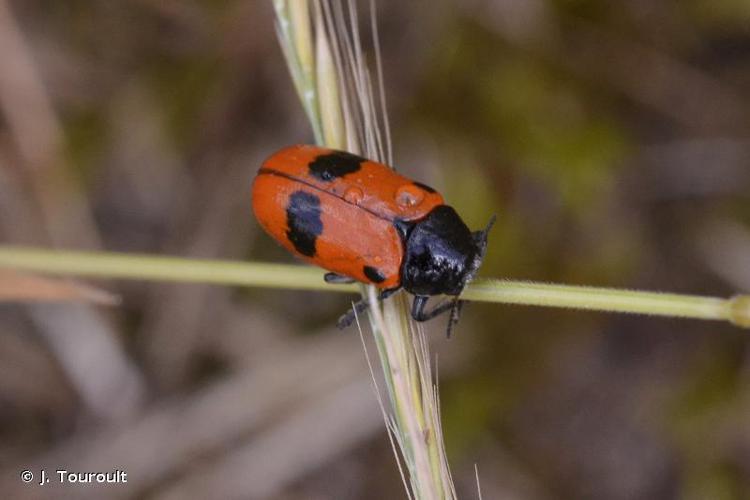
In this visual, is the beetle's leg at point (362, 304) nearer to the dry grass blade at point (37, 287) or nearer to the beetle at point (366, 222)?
the beetle at point (366, 222)

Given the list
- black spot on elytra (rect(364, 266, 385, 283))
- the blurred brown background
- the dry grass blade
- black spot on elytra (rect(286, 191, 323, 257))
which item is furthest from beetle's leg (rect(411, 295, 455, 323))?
the blurred brown background

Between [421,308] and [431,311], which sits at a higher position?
[431,311]

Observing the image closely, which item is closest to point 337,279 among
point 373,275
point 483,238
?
point 373,275

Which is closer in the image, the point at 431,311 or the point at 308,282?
the point at 308,282

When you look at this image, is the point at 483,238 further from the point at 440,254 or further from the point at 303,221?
the point at 303,221

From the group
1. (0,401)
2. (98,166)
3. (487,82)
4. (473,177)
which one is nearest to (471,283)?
(473,177)

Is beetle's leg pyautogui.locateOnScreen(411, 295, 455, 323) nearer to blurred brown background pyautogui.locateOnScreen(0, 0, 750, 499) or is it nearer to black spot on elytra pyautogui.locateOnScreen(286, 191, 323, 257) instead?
black spot on elytra pyautogui.locateOnScreen(286, 191, 323, 257)

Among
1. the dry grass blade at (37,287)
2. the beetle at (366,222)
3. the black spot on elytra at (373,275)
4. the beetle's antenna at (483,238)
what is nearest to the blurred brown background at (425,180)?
the beetle's antenna at (483,238)
